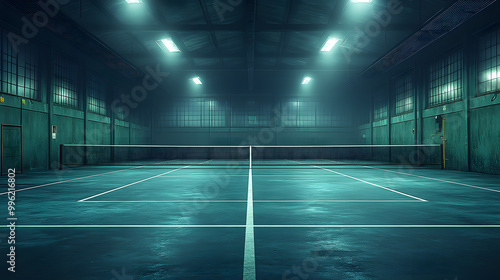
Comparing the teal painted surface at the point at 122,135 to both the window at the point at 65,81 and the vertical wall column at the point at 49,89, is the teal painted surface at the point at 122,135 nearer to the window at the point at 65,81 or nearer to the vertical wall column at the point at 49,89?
the window at the point at 65,81

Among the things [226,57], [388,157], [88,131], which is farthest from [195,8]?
[388,157]

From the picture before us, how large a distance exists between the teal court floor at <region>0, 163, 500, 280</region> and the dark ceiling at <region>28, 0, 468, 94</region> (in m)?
9.47

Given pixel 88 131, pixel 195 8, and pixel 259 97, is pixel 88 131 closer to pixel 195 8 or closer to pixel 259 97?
pixel 195 8

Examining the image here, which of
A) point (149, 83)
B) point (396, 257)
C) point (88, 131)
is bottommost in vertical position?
point (396, 257)

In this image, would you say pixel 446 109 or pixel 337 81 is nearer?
pixel 446 109

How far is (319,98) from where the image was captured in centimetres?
3869

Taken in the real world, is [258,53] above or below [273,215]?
above

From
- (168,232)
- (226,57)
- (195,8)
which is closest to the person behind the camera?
(168,232)

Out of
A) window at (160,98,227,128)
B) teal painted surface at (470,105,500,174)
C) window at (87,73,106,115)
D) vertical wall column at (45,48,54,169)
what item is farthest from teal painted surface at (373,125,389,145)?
vertical wall column at (45,48,54,169)

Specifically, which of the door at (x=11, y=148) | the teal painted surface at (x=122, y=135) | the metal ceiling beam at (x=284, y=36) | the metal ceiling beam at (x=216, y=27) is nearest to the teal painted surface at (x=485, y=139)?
the metal ceiling beam at (x=216, y=27)

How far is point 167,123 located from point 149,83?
7.67 meters

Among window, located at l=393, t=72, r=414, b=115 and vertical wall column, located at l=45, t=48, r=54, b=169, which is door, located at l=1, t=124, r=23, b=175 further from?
window, located at l=393, t=72, r=414, b=115

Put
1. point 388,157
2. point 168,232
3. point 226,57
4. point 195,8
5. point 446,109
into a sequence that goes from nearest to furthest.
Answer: point 168,232
point 195,8
point 446,109
point 226,57
point 388,157

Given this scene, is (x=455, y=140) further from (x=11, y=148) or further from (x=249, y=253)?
(x=11, y=148)
